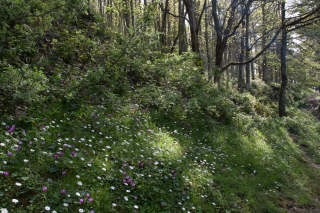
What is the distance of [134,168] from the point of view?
491cm

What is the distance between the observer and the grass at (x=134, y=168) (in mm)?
3596

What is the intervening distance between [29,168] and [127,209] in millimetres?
1599

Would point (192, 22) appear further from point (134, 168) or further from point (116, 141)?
point (134, 168)

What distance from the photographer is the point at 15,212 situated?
297 centimetres

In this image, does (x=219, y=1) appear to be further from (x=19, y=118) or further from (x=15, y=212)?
(x=15, y=212)

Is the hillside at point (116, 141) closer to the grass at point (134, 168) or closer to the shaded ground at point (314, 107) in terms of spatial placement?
the grass at point (134, 168)

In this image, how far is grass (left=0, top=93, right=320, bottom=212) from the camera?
142 inches

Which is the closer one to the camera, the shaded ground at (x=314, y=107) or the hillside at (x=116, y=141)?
the hillside at (x=116, y=141)

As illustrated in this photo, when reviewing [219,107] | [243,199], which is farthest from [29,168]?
[219,107]

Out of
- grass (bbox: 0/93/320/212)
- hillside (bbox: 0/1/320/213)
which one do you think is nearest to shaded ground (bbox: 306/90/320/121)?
hillside (bbox: 0/1/320/213)

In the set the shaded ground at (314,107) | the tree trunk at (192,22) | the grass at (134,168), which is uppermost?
the tree trunk at (192,22)

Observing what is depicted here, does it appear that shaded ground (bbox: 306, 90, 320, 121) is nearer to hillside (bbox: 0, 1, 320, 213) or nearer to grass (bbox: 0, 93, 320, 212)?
hillside (bbox: 0, 1, 320, 213)

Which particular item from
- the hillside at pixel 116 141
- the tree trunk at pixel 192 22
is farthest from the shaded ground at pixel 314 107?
the tree trunk at pixel 192 22

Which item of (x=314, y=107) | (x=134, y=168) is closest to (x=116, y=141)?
(x=134, y=168)
